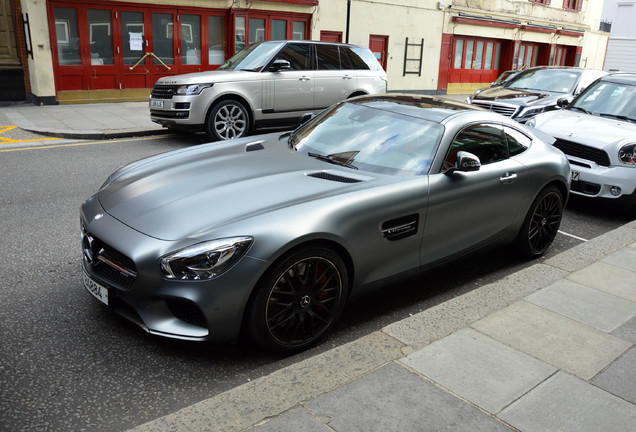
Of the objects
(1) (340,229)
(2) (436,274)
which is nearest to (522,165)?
(2) (436,274)

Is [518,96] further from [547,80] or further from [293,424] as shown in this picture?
[293,424]

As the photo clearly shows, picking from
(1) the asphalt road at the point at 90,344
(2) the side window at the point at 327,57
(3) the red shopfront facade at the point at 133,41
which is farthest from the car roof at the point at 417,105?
(3) the red shopfront facade at the point at 133,41

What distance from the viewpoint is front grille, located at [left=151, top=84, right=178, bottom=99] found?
1016 cm

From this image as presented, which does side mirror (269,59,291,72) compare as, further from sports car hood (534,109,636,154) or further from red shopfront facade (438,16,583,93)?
red shopfront facade (438,16,583,93)

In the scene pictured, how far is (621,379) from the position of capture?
321 centimetres

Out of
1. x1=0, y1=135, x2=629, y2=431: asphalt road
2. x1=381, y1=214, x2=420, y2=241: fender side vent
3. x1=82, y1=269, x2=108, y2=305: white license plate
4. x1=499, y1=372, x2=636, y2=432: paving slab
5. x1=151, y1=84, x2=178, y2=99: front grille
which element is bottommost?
x1=0, y1=135, x2=629, y2=431: asphalt road

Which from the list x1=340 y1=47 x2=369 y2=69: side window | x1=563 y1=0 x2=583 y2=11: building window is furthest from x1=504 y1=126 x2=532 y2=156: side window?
x1=563 y1=0 x2=583 y2=11: building window

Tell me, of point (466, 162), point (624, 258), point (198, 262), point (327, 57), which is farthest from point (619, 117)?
point (198, 262)

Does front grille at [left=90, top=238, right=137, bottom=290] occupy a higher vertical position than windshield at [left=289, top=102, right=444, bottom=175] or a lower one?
lower

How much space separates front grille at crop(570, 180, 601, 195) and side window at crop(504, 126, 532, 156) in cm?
243

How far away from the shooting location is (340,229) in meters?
3.57

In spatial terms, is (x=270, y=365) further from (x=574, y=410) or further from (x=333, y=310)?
(x=574, y=410)

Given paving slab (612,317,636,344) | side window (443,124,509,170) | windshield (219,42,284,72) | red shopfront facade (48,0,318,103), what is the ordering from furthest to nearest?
red shopfront facade (48,0,318,103)
windshield (219,42,284,72)
side window (443,124,509,170)
paving slab (612,317,636,344)

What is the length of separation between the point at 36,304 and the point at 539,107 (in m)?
9.72
